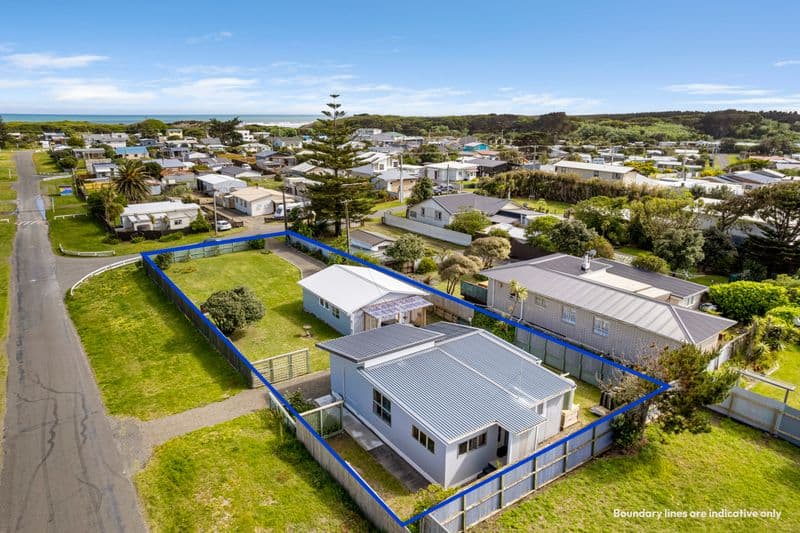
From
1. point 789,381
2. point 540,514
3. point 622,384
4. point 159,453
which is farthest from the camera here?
point 789,381

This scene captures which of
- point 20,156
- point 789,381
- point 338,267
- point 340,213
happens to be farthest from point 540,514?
point 20,156

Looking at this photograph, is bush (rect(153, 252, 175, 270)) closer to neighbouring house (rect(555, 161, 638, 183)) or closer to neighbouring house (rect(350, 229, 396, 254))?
neighbouring house (rect(350, 229, 396, 254))

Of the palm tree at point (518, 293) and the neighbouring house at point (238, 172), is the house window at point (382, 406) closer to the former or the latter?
the palm tree at point (518, 293)

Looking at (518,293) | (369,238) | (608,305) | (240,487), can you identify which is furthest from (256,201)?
(240,487)

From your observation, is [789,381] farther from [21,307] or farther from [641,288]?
[21,307]

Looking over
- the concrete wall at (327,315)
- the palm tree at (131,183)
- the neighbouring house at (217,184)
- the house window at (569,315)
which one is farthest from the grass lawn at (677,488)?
the neighbouring house at (217,184)

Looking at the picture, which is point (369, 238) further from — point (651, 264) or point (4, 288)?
point (4, 288)

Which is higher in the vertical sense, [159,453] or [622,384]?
[622,384]
